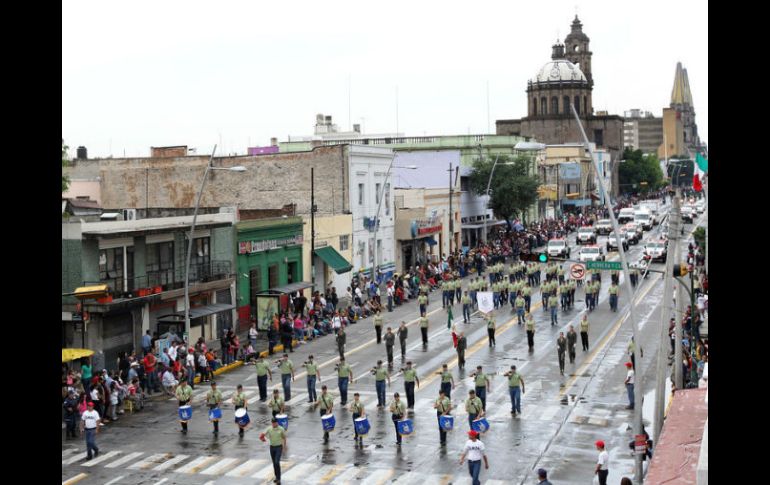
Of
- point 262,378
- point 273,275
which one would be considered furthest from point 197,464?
point 273,275

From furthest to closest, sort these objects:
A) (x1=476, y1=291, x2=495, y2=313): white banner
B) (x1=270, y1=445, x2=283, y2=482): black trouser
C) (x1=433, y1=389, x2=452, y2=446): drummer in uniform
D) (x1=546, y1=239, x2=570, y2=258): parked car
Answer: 1. (x1=546, y1=239, x2=570, y2=258): parked car
2. (x1=476, y1=291, x2=495, y2=313): white banner
3. (x1=433, y1=389, x2=452, y2=446): drummer in uniform
4. (x1=270, y1=445, x2=283, y2=482): black trouser

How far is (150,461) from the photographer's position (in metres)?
23.7

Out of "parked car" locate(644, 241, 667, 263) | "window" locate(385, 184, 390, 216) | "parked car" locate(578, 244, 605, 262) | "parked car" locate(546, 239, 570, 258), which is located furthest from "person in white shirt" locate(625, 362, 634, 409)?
"parked car" locate(546, 239, 570, 258)

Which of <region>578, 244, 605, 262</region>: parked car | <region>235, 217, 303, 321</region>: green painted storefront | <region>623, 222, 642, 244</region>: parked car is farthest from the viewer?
<region>623, 222, 642, 244</region>: parked car

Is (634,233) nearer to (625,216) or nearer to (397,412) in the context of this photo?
(625,216)

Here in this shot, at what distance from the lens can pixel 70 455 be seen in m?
24.5

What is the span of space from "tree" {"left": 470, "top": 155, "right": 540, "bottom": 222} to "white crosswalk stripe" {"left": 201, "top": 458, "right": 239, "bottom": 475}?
59.8 meters

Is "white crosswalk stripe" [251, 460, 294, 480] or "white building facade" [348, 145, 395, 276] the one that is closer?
"white crosswalk stripe" [251, 460, 294, 480]

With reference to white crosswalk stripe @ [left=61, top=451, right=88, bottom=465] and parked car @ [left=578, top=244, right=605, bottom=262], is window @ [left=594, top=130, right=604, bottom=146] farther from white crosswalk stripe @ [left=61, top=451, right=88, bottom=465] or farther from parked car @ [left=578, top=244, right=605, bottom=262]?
white crosswalk stripe @ [left=61, top=451, right=88, bottom=465]

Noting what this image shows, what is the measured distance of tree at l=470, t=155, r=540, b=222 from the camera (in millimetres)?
82325

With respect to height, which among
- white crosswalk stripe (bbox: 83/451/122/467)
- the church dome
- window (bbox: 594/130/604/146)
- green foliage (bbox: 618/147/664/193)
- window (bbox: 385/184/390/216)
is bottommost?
white crosswalk stripe (bbox: 83/451/122/467)

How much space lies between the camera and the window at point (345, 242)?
56875 mm
